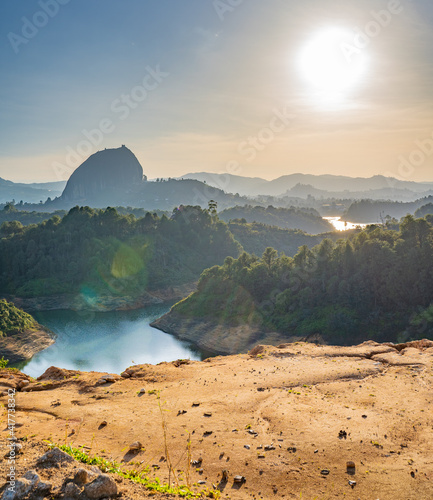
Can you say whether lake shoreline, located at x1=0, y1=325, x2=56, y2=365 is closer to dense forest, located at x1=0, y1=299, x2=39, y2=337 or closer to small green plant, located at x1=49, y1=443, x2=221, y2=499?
dense forest, located at x1=0, y1=299, x2=39, y2=337

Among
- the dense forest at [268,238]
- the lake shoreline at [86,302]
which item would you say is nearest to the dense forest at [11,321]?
the lake shoreline at [86,302]

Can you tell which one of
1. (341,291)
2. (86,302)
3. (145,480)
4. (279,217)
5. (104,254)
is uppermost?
(279,217)

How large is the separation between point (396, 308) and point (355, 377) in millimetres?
27561

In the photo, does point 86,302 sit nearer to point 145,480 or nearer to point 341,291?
point 341,291

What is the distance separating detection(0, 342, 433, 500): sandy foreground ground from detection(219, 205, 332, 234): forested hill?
147 metres

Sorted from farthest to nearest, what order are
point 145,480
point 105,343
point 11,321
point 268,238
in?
point 268,238
point 105,343
point 11,321
point 145,480

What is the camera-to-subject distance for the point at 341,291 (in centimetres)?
4594

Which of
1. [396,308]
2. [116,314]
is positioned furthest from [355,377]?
[116,314]

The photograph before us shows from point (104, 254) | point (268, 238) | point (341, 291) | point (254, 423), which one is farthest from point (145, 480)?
point (268, 238)

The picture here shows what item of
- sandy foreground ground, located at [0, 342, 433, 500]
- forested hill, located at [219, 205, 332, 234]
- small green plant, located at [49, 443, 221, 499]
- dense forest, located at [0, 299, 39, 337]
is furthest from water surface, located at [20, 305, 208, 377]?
forested hill, located at [219, 205, 332, 234]

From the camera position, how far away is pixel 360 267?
153 feet

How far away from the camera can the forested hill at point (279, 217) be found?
16762 centimetres

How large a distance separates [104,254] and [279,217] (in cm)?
10427

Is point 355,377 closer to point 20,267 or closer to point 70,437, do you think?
point 70,437
